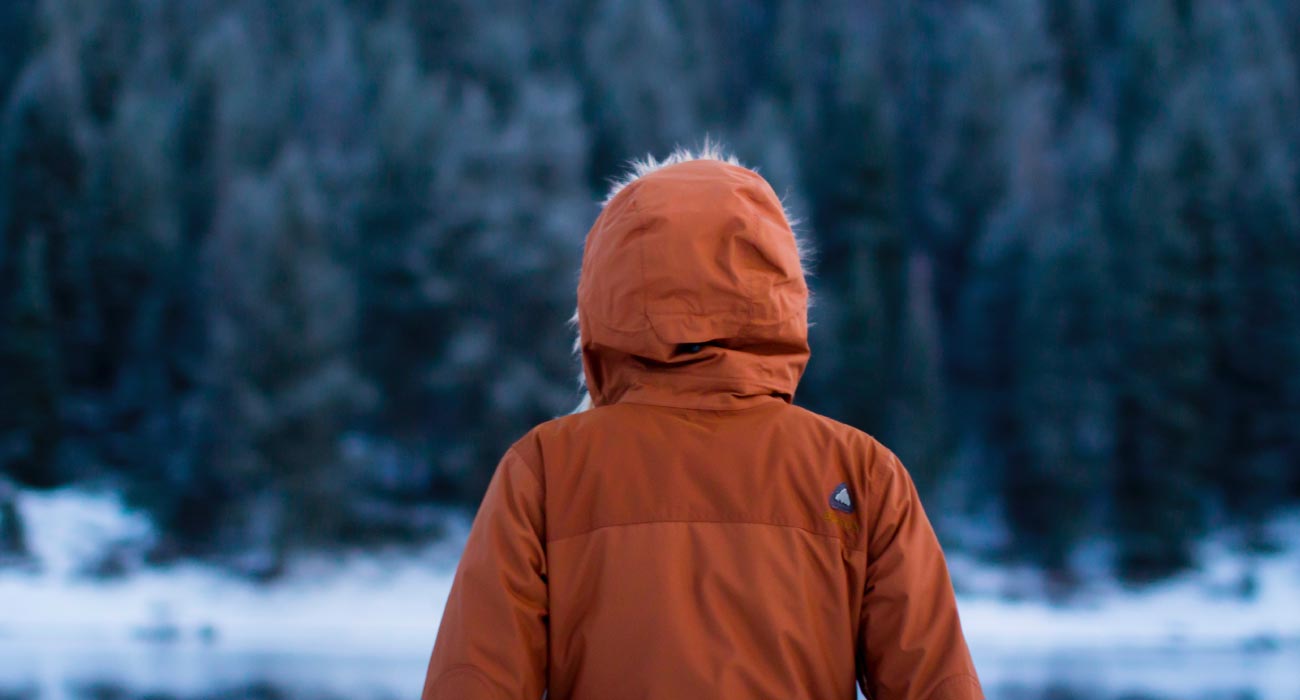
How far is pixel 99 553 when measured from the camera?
65.1 feet

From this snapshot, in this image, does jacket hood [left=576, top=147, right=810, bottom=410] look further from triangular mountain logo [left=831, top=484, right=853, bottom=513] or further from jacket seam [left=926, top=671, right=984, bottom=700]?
jacket seam [left=926, top=671, right=984, bottom=700]

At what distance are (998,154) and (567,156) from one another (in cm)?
1065

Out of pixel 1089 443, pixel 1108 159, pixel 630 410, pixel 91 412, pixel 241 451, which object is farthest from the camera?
pixel 1108 159

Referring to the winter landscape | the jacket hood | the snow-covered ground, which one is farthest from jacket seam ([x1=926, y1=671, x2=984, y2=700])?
the snow-covered ground

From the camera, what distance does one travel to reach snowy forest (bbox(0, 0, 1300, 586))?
65.2 feet

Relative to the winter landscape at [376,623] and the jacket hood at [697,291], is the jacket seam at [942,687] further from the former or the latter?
the winter landscape at [376,623]

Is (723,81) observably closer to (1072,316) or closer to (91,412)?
(1072,316)

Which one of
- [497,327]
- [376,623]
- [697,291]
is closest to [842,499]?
[697,291]

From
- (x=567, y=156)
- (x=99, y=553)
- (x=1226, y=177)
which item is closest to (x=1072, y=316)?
(x=1226, y=177)

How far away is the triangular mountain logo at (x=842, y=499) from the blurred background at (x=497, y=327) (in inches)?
518

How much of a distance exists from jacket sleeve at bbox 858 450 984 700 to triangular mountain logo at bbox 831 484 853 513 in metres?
0.03

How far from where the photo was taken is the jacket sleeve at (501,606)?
1.58 metres

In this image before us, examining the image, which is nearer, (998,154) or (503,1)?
(998,154)

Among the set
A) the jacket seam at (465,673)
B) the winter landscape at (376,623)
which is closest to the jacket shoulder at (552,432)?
the jacket seam at (465,673)
